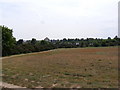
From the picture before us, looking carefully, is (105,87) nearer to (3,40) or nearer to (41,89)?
(41,89)

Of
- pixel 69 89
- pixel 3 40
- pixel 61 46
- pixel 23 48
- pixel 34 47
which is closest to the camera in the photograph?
pixel 69 89

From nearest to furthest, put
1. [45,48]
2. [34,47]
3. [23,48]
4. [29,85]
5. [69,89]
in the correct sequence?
1. [69,89]
2. [29,85]
3. [23,48]
4. [34,47]
5. [45,48]

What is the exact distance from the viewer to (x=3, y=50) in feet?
125

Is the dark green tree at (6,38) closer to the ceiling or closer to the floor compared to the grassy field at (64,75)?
closer to the ceiling

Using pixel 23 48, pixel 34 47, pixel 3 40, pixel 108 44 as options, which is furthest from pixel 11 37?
pixel 108 44

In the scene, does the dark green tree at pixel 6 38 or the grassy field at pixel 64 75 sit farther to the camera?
the dark green tree at pixel 6 38

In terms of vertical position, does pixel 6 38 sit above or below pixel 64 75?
above

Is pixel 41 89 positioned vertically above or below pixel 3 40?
below

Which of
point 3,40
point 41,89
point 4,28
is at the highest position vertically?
point 4,28

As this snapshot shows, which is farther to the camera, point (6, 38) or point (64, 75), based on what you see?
point (6, 38)

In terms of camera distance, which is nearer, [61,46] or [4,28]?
[4,28]

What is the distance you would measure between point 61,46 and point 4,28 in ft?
137

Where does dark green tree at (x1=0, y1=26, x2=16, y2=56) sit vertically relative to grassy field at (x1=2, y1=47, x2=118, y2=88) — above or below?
above

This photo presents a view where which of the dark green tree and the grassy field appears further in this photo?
the dark green tree
